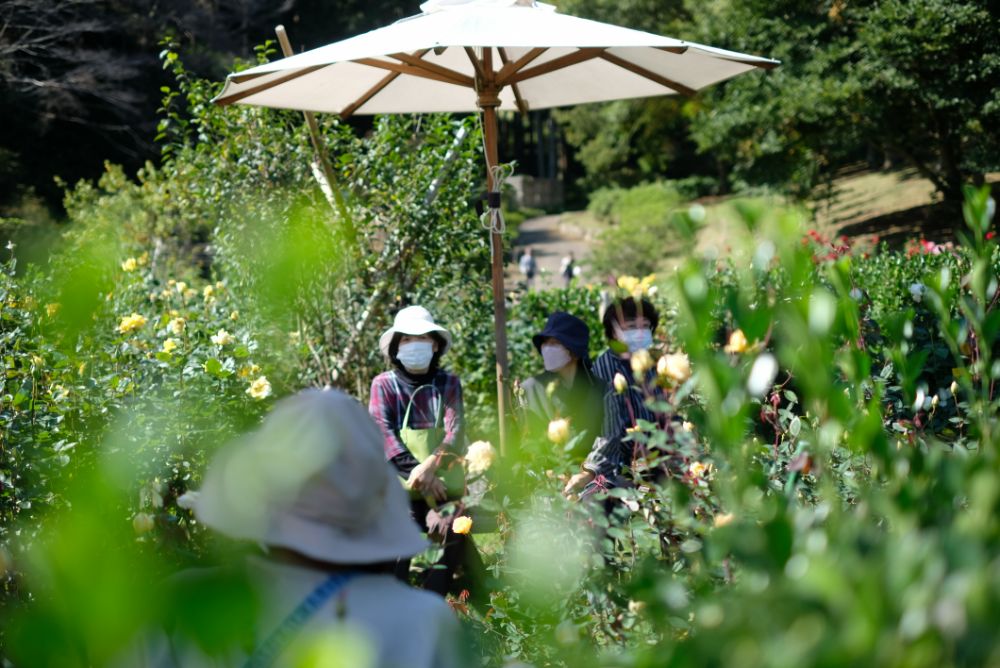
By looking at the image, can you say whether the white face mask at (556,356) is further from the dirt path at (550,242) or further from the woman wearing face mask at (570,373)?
the dirt path at (550,242)

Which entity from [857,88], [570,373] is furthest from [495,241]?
[857,88]

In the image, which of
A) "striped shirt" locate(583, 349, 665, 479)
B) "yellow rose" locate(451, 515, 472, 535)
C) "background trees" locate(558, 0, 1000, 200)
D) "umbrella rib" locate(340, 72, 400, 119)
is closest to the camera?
"yellow rose" locate(451, 515, 472, 535)

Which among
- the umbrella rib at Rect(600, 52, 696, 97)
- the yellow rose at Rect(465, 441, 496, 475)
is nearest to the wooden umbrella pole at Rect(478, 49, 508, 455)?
the umbrella rib at Rect(600, 52, 696, 97)

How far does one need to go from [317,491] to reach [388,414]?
8.71ft

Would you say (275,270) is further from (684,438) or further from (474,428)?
(474,428)

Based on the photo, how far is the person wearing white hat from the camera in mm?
1282

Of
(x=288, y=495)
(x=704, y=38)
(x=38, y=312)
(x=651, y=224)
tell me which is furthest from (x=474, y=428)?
(x=651, y=224)

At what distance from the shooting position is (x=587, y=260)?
906 inches

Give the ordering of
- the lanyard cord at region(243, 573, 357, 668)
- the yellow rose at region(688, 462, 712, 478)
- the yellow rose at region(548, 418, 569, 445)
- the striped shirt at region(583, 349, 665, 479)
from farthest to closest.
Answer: the striped shirt at region(583, 349, 665, 479)
the yellow rose at region(548, 418, 569, 445)
the yellow rose at region(688, 462, 712, 478)
the lanyard cord at region(243, 573, 357, 668)

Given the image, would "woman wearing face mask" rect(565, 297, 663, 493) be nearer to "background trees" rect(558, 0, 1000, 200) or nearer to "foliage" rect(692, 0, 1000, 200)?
"background trees" rect(558, 0, 1000, 200)

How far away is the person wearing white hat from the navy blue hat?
2.55 metres

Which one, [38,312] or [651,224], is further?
[651,224]

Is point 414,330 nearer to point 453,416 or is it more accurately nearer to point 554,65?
point 453,416

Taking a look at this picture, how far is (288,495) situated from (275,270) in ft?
1.17
